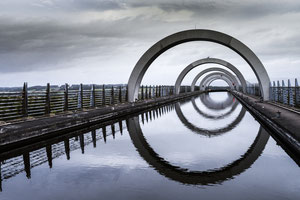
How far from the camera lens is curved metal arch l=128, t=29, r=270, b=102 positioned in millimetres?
23125

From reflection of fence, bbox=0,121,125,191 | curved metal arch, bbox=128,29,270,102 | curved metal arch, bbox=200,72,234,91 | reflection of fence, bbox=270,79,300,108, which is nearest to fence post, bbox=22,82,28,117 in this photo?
reflection of fence, bbox=0,121,125,191

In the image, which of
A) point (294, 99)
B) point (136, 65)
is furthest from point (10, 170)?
point (136, 65)

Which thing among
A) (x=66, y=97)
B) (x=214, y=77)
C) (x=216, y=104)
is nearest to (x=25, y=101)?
(x=66, y=97)

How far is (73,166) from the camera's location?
613 cm

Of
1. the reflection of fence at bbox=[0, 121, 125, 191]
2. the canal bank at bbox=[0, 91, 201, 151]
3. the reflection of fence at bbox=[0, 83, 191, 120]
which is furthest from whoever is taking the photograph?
the reflection of fence at bbox=[0, 83, 191, 120]

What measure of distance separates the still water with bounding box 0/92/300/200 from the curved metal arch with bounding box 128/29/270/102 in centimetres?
1455

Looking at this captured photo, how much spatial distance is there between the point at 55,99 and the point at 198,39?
40.1 ft

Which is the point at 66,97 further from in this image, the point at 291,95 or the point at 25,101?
the point at 291,95

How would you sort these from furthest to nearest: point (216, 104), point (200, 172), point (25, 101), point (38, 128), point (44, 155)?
point (216, 104)
point (25, 101)
point (38, 128)
point (44, 155)
point (200, 172)

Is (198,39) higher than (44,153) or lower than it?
higher

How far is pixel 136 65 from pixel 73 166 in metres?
18.2

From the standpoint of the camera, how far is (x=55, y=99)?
19.4 metres

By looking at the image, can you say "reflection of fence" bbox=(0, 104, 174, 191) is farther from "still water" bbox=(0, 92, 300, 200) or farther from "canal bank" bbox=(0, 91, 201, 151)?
"canal bank" bbox=(0, 91, 201, 151)

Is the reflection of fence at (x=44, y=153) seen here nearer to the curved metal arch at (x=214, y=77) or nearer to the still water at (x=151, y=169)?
the still water at (x=151, y=169)
